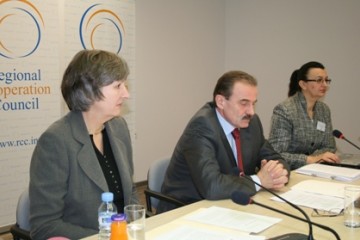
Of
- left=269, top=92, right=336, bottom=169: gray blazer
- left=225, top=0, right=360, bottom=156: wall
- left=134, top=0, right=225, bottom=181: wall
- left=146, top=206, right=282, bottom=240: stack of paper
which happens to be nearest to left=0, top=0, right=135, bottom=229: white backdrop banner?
left=134, top=0, right=225, bottom=181: wall

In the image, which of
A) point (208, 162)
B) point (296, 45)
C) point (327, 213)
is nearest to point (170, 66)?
point (296, 45)

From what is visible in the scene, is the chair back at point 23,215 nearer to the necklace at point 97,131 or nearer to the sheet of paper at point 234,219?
the necklace at point 97,131

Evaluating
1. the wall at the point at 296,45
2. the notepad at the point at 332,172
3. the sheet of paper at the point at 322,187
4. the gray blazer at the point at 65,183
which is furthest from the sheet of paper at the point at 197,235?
the wall at the point at 296,45

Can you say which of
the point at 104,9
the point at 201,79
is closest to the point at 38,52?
the point at 104,9

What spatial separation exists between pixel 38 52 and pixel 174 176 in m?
2.08

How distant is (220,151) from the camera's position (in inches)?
94.7

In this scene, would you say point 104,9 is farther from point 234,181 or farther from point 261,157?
point 234,181

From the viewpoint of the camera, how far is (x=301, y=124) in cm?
350

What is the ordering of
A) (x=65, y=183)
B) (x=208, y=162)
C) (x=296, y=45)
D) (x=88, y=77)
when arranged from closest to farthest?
1. (x=65, y=183)
2. (x=88, y=77)
3. (x=208, y=162)
4. (x=296, y=45)

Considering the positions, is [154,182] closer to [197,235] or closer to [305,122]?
[197,235]

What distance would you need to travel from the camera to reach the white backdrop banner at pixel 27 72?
12.0ft

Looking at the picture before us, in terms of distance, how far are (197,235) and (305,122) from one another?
219 centimetres

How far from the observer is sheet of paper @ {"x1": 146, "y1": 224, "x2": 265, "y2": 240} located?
1580mm

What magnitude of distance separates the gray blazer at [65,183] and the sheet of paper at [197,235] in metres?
0.40
